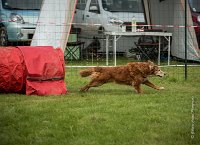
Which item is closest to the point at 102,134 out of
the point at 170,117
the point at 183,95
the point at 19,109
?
the point at 170,117

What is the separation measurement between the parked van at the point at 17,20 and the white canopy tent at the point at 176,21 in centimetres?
402

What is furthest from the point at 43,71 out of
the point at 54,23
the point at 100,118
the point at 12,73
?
the point at 54,23

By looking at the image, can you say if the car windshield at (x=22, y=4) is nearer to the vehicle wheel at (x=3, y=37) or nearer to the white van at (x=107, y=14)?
the vehicle wheel at (x=3, y=37)

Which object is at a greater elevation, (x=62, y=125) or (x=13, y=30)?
(x=13, y=30)

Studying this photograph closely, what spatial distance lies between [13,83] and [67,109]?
1996 mm

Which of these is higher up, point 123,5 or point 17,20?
point 123,5

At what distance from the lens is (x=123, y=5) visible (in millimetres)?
17516

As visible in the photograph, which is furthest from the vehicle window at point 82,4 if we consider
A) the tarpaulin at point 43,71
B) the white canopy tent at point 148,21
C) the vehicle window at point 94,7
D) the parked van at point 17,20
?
the tarpaulin at point 43,71

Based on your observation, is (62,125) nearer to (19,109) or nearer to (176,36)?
(19,109)

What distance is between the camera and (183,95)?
28.0 feet

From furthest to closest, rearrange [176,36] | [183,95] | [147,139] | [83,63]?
[176,36], [83,63], [183,95], [147,139]

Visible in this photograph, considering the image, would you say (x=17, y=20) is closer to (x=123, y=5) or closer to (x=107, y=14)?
(x=107, y=14)

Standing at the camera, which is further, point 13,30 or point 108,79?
point 13,30

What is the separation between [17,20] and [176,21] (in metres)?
5.19
